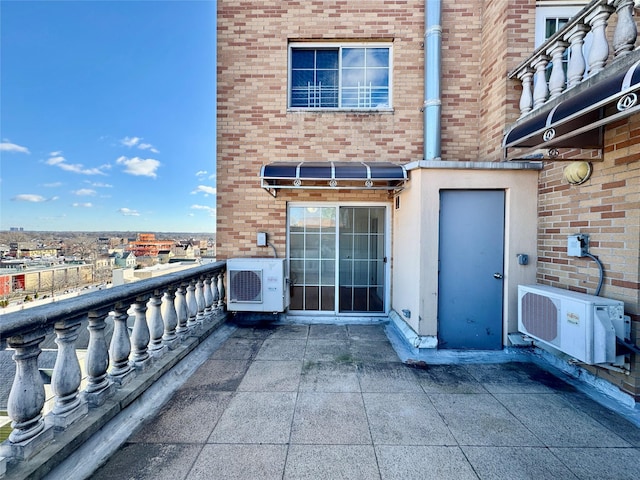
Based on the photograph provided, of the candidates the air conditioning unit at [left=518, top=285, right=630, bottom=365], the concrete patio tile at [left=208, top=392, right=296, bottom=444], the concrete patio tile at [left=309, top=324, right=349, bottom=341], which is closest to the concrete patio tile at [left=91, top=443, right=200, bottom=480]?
the concrete patio tile at [left=208, top=392, right=296, bottom=444]

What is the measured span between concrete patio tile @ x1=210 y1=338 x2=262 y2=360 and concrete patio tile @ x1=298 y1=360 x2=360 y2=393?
0.87 metres

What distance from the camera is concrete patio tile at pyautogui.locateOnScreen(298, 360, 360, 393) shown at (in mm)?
3012

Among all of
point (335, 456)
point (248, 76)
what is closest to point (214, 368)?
point (335, 456)

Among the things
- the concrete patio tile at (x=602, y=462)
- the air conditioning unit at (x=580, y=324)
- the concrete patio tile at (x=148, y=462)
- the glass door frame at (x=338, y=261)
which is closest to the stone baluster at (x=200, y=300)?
the glass door frame at (x=338, y=261)

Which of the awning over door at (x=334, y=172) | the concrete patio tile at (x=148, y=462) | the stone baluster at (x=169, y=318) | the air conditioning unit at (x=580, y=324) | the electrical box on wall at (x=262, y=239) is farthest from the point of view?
the electrical box on wall at (x=262, y=239)

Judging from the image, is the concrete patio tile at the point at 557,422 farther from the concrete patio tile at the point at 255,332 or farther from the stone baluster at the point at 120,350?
the stone baluster at the point at 120,350

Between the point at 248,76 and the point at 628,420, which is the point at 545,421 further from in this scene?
the point at 248,76

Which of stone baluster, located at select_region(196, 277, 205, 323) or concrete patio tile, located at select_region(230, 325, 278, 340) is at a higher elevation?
stone baluster, located at select_region(196, 277, 205, 323)

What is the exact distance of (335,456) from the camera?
2113 millimetres

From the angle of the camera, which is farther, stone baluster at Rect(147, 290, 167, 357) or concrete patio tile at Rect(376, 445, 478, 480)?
stone baluster at Rect(147, 290, 167, 357)

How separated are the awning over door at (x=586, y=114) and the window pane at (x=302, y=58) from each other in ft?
13.4

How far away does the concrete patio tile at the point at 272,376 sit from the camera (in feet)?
9.87

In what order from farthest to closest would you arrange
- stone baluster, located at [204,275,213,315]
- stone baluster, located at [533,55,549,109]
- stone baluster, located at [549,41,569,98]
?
stone baluster, located at [204,275,213,315], stone baluster, located at [533,55,549,109], stone baluster, located at [549,41,569,98]

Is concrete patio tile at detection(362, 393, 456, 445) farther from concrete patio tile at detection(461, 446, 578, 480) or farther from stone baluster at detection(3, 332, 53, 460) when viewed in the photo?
stone baluster at detection(3, 332, 53, 460)
